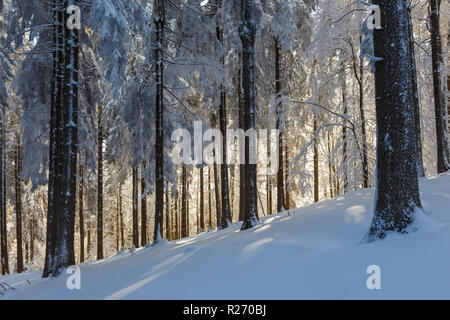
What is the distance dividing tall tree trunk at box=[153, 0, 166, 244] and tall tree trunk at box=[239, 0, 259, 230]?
3.32 m

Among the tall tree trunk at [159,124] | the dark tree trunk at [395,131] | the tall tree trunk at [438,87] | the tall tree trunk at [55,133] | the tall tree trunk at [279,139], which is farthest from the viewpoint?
the tall tree trunk at [279,139]

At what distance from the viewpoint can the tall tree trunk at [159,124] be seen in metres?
10.3

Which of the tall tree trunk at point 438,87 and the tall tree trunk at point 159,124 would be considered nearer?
the tall tree trunk at point 438,87

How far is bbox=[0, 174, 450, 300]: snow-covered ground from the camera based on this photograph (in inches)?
133

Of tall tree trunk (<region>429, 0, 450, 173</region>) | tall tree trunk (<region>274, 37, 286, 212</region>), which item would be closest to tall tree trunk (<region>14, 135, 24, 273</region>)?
tall tree trunk (<region>274, 37, 286, 212</region>)

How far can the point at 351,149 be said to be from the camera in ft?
42.4

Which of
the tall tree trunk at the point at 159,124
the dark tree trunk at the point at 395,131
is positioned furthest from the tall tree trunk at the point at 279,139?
the dark tree trunk at the point at 395,131

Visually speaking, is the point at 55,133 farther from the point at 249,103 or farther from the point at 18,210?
the point at 18,210

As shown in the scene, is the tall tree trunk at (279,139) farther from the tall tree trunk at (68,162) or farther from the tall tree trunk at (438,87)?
the tall tree trunk at (68,162)

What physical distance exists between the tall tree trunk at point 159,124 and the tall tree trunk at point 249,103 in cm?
332

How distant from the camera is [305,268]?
3.99m

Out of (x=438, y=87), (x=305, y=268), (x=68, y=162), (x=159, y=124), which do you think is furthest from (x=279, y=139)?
(x=305, y=268)

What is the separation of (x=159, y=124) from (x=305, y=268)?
783 cm
